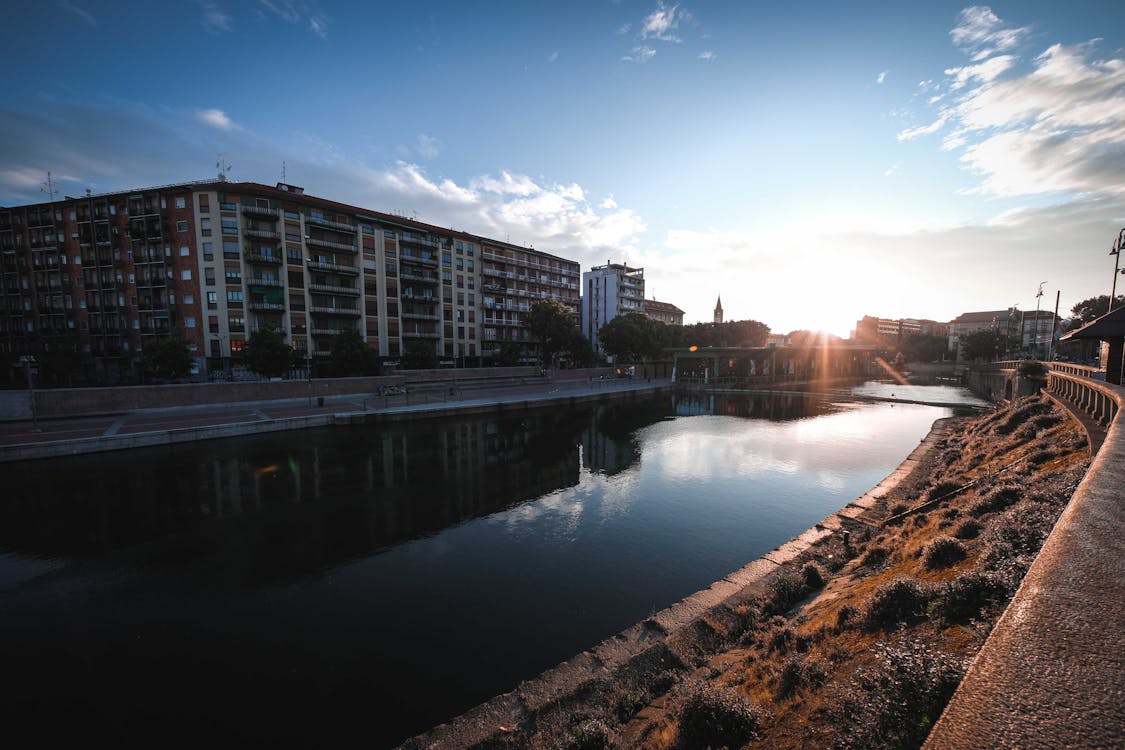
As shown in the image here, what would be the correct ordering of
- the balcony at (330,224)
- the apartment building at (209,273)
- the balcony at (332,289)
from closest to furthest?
the apartment building at (209,273) < the balcony at (330,224) < the balcony at (332,289)

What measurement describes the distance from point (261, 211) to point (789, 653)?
64434 millimetres

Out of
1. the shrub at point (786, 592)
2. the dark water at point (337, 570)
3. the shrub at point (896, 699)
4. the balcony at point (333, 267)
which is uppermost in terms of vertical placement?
the balcony at point (333, 267)

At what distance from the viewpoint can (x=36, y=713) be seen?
311 inches

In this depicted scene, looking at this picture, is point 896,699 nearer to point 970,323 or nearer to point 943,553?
point 943,553

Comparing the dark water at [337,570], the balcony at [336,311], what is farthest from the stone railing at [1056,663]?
the balcony at [336,311]

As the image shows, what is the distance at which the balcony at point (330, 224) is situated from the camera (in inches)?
2158

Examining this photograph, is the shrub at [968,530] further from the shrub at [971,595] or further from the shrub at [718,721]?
the shrub at [718,721]

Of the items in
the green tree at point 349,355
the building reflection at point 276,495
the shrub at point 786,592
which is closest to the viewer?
the shrub at point 786,592

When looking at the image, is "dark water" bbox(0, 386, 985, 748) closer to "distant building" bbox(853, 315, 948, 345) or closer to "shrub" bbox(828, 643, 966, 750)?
"shrub" bbox(828, 643, 966, 750)

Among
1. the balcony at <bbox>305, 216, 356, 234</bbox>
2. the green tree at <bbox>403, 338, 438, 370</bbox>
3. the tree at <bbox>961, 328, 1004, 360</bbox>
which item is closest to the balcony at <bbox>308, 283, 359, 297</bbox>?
the balcony at <bbox>305, 216, 356, 234</bbox>

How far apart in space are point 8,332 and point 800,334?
161811 millimetres

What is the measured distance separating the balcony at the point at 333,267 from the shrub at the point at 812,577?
60923 millimetres

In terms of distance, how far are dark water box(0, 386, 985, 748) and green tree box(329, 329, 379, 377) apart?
2156cm

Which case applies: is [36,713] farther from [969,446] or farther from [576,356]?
[576,356]
